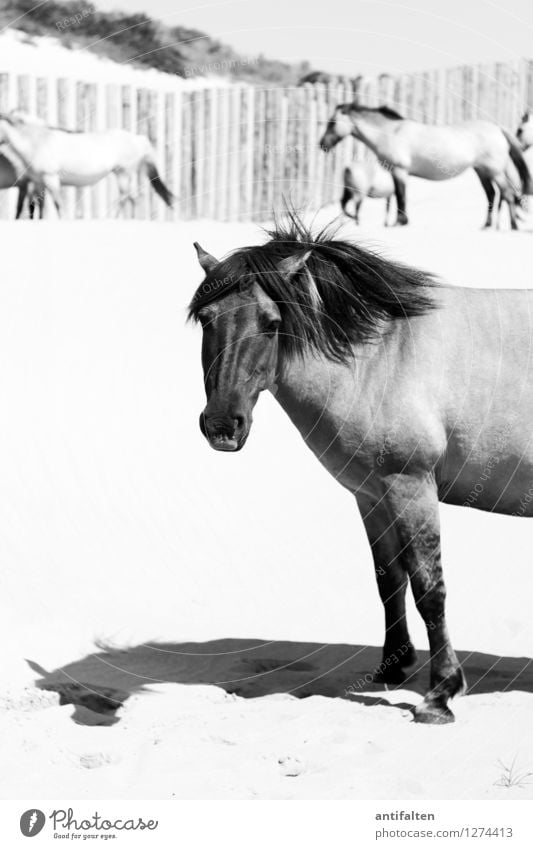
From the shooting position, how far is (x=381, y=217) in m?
20.7

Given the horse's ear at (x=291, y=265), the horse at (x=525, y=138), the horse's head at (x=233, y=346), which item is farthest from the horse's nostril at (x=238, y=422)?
the horse at (x=525, y=138)

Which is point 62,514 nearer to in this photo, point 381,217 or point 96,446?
point 96,446

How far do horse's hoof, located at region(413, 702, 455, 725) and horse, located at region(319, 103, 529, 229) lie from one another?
10674mm

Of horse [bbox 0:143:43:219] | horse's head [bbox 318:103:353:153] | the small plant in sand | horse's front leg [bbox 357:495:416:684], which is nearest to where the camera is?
the small plant in sand

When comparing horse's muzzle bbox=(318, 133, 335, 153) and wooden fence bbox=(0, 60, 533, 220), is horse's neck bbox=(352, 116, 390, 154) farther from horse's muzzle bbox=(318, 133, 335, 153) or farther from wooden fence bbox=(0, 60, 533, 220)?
wooden fence bbox=(0, 60, 533, 220)

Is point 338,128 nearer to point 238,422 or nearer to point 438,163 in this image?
point 438,163

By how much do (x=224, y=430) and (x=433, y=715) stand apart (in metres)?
2.10

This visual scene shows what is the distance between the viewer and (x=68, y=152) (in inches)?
712

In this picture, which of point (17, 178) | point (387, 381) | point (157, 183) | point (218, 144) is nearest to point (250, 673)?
point (387, 381)

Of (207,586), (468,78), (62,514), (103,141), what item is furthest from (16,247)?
(468,78)

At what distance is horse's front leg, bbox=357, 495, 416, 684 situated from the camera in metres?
7.81

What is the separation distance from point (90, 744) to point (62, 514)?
484 cm

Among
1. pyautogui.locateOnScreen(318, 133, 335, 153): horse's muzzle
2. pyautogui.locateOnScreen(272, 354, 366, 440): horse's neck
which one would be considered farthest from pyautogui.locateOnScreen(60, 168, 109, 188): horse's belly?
pyautogui.locateOnScreen(272, 354, 366, 440): horse's neck

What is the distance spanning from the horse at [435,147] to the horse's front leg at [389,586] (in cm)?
977
